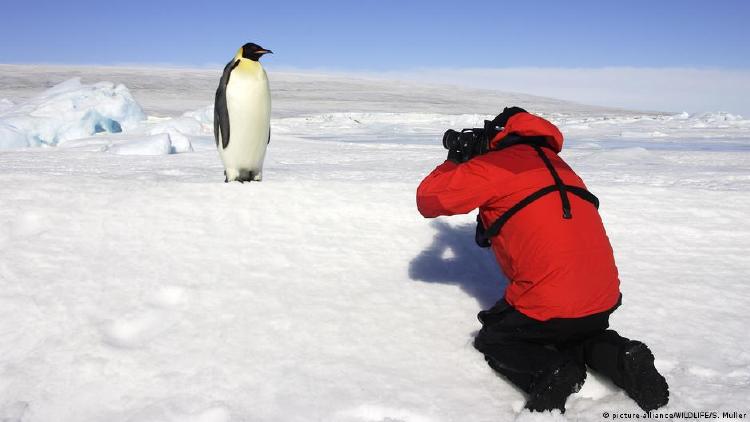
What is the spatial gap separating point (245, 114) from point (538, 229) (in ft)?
7.29

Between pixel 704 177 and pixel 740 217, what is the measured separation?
1.51 metres

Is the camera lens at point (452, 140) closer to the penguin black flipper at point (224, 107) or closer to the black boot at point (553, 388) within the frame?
the black boot at point (553, 388)

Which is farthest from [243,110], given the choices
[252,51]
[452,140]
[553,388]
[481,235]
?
[553,388]

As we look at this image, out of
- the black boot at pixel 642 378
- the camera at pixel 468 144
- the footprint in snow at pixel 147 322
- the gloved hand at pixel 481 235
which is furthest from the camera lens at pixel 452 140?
the footprint in snow at pixel 147 322

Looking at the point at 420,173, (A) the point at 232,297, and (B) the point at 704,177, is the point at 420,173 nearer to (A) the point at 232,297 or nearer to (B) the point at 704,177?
(B) the point at 704,177

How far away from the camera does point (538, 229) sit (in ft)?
4.66

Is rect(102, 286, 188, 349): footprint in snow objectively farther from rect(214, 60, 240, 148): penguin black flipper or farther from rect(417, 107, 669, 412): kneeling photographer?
rect(214, 60, 240, 148): penguin black flipper

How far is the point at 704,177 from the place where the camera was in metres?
4.23

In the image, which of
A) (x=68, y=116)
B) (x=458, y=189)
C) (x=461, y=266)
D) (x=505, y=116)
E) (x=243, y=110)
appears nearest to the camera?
(x=458, y=189)

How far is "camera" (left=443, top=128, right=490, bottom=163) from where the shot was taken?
1631 millimetres

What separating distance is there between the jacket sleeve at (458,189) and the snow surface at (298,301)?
0.45 metres

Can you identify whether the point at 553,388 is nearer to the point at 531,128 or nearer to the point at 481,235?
the point at 481,235

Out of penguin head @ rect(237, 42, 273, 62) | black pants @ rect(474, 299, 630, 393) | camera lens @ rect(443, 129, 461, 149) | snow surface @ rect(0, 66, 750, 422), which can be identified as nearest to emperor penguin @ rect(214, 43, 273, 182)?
penguin head @ rect(237, 42, 273, 62)

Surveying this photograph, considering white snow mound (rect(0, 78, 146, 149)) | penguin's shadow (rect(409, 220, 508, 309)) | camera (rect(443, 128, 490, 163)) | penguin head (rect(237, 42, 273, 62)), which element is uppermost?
penguin head (rect(237, 42, 273, 62))
